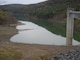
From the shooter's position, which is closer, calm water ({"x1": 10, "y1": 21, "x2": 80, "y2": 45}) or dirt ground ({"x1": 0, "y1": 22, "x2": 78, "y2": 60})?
dirt ground ({"x1": 0, "y1": 22, "x2": 78, "y2": 60})

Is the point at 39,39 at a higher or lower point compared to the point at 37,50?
lower

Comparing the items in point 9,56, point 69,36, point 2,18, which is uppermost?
point 9,56

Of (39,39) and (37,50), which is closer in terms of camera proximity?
(37,50)

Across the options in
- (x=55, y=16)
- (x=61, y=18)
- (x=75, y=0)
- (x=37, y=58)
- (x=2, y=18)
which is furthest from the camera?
(x=75, y=0)

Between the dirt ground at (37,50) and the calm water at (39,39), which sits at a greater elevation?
the dirt ground at (37,50)

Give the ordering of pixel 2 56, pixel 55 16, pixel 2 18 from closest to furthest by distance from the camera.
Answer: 1. pixel 2 56
2. pixel 2 18
3. pixel 55 16

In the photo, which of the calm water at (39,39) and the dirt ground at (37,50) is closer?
the dirt ground at (37,50)

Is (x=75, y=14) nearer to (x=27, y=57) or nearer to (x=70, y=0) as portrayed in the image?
(x=27, y=57)

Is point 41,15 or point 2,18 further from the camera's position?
point 41,15

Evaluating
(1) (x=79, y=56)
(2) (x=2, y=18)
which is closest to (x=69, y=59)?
(1) (x=79, y=56)

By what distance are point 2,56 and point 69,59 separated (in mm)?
4336

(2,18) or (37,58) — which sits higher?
(37,58)

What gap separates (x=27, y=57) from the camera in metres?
21.9

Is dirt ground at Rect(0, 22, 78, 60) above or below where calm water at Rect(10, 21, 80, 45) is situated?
above
